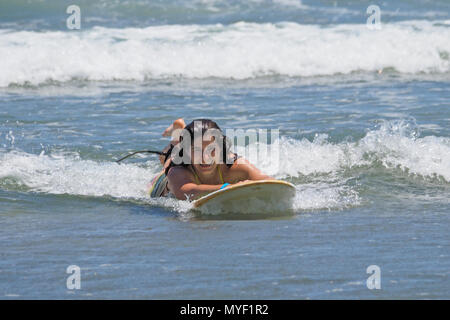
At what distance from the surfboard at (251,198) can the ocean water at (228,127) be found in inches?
4.3

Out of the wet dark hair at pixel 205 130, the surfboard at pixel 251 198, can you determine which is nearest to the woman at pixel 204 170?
the wet dark hair at pixel 205 130

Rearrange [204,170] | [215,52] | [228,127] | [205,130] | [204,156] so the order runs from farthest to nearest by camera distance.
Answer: [215,52] < [228,127] < [204,170] < [204,156] < [205,130]

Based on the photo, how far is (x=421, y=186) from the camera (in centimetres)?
728

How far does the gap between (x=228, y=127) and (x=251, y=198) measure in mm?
4059

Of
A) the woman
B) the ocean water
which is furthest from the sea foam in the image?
the woman

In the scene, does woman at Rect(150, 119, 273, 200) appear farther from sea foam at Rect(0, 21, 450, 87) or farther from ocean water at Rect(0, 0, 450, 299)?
sea foam at Rect(0, 21, 450, 87)

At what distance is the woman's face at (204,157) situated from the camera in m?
6.20

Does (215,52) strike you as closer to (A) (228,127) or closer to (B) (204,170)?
(A) (228,127)

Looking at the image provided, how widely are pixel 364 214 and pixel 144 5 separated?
14892mm

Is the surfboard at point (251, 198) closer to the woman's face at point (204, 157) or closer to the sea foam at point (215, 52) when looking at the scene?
the woman's face at point (204, 157)

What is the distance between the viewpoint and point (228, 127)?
400 inches

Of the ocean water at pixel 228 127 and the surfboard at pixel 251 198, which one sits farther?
the surfboard at pixel 251 198

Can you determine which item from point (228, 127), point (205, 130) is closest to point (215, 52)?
point (228, 127)
